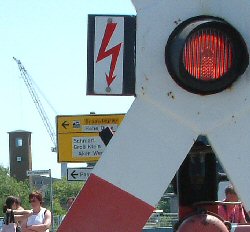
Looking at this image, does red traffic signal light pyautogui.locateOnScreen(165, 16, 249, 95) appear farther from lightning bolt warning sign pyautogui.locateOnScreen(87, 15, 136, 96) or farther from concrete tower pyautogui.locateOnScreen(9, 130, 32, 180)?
concrete tower pyautogui.locateOnScreen(9, 130, 32, 180)

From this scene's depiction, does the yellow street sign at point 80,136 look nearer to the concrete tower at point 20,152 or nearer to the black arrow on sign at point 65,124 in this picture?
the black arrow on sign at point 65,124

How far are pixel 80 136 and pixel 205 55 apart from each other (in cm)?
1473

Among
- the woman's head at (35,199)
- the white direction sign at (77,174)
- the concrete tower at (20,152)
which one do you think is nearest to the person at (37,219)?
the woman's head at (35,199)

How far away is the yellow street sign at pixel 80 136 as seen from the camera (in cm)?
1676

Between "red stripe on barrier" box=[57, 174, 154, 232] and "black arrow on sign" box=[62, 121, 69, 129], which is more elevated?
"red stripe on barrier" box=[57, 174, 154, 232]

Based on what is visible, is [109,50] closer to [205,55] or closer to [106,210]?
[205,55]

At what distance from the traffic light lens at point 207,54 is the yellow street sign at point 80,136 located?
13250mm

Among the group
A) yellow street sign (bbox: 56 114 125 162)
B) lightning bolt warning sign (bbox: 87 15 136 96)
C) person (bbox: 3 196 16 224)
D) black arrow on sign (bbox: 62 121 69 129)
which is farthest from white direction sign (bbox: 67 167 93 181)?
lightning bolt warning sign (bbox: 87 15 136 96)

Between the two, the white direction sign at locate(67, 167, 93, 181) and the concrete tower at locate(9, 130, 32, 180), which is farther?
the concrete tower at locate(9, 130, 32, 180)

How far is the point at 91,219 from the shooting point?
291 cm

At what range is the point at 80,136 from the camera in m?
17.6

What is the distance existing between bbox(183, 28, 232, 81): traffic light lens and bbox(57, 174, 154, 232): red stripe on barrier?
1.58 feet

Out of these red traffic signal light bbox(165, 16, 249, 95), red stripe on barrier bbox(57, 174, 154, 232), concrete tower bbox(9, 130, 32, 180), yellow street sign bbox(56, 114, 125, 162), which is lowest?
concrete tower bbox(9, 130, 32, 180)

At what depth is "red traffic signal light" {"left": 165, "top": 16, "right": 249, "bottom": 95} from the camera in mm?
2881
